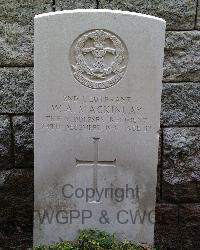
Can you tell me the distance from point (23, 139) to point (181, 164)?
1.25 meters

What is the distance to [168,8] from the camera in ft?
12.7

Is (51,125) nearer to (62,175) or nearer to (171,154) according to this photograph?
(62,175)

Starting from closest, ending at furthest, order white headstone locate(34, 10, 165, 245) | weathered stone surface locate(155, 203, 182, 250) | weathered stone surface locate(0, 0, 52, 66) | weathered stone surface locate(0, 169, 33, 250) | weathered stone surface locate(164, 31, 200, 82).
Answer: white headstone locate(34, 10, 165, 245) < weathered stone surface locate(0, 0, 52, 66) < weathered stone surface locate(164, 31, 200, 82) < weathered stone surface locate(0, 169, 33, 250) < weathered stone surface locate(155, 203, 182, 250)

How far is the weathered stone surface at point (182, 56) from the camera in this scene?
3.90 metres

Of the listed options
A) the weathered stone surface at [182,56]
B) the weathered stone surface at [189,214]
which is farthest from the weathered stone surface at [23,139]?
the weathered stone surface at [189,214]

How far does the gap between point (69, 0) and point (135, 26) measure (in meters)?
0.90

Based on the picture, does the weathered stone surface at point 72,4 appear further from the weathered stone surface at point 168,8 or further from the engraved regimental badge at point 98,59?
the engraved regimental badge at point 98,59

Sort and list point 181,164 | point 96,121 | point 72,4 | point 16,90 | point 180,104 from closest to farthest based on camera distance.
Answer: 1. point 96,121
2. point 72,4
3. point 16,90
4. point 180,104
5. point 181,164

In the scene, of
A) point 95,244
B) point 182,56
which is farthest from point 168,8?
point 95,244

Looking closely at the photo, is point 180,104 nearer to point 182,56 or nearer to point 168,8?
point 182,56

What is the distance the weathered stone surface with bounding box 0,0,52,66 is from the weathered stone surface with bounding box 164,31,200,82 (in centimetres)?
93

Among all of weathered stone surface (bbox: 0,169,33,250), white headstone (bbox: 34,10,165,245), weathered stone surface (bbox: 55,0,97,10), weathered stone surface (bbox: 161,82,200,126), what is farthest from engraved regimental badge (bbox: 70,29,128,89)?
weathered stone surface (bbox: 0,169,33,250)

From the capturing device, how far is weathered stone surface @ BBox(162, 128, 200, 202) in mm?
4086

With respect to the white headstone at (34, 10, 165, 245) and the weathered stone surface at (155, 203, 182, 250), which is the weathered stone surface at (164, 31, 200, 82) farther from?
the weathered stone surface at (155, 203, 182, 250)
